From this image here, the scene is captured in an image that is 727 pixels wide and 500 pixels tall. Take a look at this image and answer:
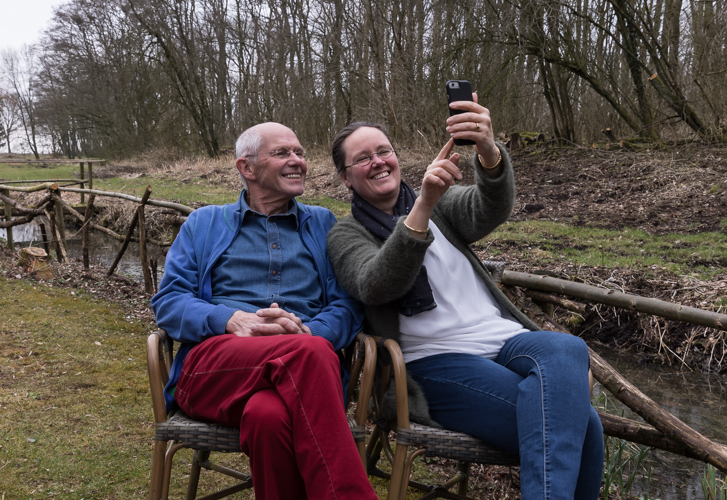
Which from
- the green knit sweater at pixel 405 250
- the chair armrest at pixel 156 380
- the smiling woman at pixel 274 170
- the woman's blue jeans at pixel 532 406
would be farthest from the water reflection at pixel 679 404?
the chair armrest at pixel 156 380

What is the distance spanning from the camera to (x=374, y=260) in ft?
6.77

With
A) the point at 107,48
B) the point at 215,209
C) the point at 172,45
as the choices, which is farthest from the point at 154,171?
the point at 215,209

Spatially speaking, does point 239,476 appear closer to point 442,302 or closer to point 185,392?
point 185,392

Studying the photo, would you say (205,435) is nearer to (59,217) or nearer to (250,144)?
(250,144)

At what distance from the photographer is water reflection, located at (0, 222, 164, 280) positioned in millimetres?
8614

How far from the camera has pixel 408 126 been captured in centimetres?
1485

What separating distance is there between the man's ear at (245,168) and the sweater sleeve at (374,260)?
49cm

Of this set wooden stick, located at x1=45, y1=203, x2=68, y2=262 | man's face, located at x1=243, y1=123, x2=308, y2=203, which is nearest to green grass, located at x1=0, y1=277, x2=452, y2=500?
man's face, located at x1=243, y1=123, x2=308, y2=203

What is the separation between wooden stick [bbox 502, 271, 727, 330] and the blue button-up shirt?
1.05 m

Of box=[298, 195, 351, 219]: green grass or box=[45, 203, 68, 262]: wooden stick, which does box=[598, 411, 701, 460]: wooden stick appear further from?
box=[298, 195, 351, 219]: green grass

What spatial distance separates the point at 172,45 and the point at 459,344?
25.0 m

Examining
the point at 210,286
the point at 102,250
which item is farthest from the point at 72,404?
the point at 102,250

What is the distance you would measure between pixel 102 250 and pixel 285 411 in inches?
384

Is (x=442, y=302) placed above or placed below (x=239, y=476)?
above
